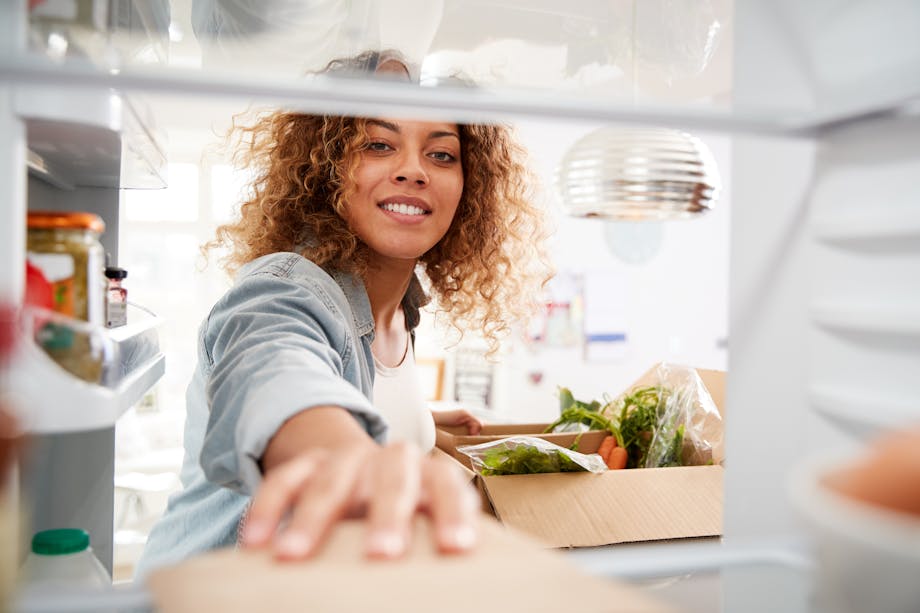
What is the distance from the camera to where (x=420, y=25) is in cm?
170

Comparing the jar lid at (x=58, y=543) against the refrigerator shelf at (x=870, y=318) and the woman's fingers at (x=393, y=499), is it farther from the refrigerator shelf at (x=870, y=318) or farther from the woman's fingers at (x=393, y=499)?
the refrigerator shelf at (x=870, y=318)

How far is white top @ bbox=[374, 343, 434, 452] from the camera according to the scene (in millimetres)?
1544

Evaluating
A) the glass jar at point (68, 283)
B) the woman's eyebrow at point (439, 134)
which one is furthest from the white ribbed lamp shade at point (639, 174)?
the glass jar at point (68, 283)

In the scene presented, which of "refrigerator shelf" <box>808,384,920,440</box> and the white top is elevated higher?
Result: "refrigerator shelf" <box>808,384,920,440</box>

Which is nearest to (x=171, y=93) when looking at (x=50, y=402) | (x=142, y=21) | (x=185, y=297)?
(x=50, y=402)

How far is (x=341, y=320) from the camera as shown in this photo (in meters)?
1.12

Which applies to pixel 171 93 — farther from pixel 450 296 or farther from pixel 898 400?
pixel 450 296

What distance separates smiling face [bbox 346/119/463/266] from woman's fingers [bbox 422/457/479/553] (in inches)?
40.0

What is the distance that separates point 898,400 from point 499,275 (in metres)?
1.40

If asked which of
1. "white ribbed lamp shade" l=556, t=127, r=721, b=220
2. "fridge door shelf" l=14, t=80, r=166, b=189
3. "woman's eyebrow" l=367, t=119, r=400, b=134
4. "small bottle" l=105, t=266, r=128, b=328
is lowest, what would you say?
"small bottle" l=105, t=266, r=128, b=328

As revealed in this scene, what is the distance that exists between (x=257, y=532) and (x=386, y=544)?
8cm

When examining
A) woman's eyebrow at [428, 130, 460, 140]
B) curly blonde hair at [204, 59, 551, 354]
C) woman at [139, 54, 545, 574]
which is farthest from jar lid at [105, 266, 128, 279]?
woman's eyebrow at [428, 130, 460, 140]

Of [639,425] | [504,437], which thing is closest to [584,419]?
[639,425]

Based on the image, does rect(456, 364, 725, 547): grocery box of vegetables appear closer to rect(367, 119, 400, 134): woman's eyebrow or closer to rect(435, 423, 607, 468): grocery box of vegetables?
rect(435, 423, 607, 468): grocery box of vegetables
